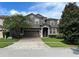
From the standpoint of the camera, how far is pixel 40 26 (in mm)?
49188

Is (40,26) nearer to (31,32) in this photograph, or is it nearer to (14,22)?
(31,32)

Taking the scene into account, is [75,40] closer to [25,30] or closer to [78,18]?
[78,18]

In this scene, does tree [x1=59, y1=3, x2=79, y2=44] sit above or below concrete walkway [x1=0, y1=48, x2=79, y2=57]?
above

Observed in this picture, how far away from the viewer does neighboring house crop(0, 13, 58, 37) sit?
48.5 metres

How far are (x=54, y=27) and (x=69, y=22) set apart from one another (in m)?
25.3

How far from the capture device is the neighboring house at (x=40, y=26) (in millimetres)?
48500

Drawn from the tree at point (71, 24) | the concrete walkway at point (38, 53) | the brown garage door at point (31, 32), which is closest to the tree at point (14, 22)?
the brown garage door at point (31, 32)

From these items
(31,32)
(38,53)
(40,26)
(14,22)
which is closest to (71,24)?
(38,53)

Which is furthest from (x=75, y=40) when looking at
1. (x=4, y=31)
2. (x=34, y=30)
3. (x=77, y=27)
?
(x=34, y=30)

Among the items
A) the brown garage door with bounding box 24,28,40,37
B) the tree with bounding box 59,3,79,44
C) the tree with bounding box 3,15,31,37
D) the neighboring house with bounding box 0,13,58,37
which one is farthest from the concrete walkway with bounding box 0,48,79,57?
the brown garage door with bounding box 24,28,40,37

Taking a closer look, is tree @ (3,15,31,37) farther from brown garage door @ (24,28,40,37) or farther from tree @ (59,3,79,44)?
tree @ (59,3,79,44)

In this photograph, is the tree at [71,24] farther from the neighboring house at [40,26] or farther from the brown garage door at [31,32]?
the brown garage door at [31,32]

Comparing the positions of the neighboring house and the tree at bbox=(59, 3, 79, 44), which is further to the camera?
the neighboring house

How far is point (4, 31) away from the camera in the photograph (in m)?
42.6
